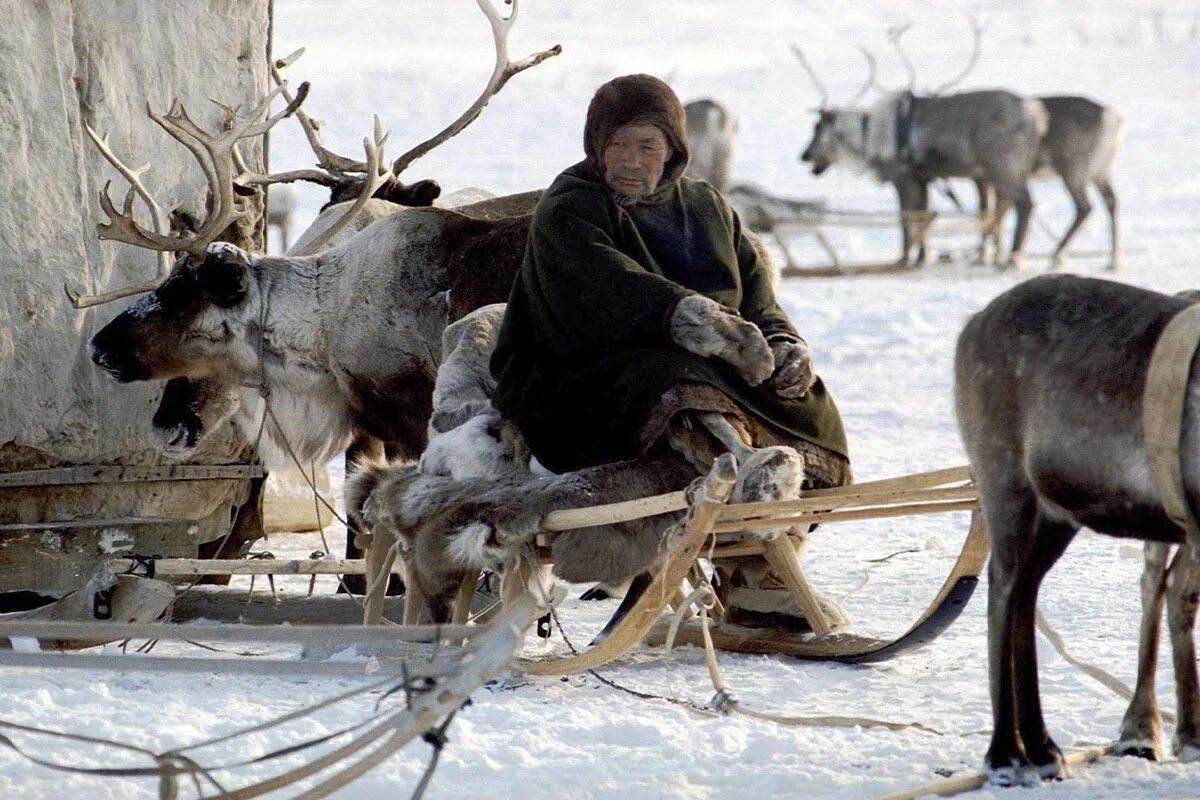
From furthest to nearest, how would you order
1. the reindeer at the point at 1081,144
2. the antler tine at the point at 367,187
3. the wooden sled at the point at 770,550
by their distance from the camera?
the reindeer at the point at 1081,144 → the antler tine at the point at 367,187 → the wooden sled at the point at 770,550

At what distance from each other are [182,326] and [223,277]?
20 cm

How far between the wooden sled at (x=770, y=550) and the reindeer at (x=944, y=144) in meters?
11.5

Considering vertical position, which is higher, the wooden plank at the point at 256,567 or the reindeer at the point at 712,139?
the reindeer at the point at 712,139

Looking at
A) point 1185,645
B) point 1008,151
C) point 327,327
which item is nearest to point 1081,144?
point 1008,151

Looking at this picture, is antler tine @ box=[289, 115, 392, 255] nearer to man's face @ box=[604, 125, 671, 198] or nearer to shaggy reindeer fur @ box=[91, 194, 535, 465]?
shaggy reindeer fur @ box=[91, 194, 535, 465]

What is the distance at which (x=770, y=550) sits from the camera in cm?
443

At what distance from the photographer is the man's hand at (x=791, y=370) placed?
420 centimetres

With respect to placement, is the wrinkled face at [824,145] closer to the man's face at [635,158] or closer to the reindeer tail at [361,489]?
the man's face at [635,158]

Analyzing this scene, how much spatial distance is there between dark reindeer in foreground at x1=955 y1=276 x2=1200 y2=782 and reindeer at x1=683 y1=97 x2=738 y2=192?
1415cm

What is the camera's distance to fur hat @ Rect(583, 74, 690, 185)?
427cm

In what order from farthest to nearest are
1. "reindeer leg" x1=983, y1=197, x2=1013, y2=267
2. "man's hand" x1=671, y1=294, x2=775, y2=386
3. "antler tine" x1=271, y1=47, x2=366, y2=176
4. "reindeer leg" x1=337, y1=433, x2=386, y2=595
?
"reindeer leg" x1=983, y1=197, x2=1013, y2=267, "antler tine" x1=271, y1=47, x2=366, y2=176, "reindeer leg" x1=337, y1=433, x2=386, y2=595, "man's hand" x1=671, y1=294, x2=775, y2=386

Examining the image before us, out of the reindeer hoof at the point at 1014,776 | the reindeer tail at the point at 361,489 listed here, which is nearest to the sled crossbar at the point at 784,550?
the reindeer tail at the point at 361,489

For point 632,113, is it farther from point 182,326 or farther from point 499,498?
point 182,326

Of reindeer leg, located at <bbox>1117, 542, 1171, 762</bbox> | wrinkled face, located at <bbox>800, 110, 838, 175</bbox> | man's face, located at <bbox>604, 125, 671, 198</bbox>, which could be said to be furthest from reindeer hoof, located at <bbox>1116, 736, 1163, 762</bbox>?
wrinkled face, located at <bbox>800, 110, 838, 175</bbox>
